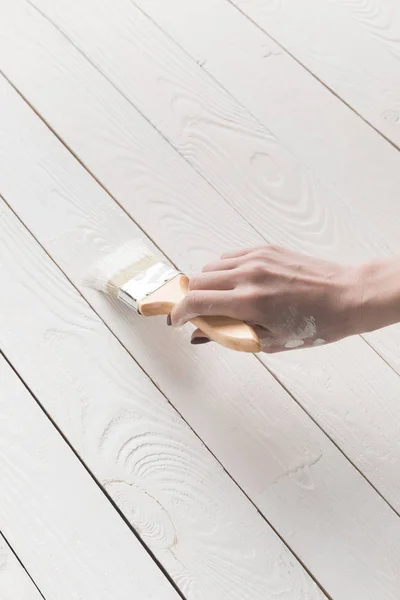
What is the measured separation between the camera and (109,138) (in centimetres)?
117

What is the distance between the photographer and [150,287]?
37.6 inches

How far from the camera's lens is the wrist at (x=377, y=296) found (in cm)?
87

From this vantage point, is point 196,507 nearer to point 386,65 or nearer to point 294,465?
point 294,465

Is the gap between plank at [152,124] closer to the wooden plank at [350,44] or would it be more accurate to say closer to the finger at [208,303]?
the wooden plank at [350,44]

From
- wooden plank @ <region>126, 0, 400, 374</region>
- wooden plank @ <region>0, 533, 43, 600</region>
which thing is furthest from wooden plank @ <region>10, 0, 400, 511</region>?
wooden plank @ <region>0, 533, 43, 600</region>

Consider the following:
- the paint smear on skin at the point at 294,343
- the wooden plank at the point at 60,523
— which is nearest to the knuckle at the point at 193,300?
the paint smear on skin at the point at 294,343

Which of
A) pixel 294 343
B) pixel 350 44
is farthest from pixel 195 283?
pixel 350 44

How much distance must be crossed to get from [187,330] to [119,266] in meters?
0.12

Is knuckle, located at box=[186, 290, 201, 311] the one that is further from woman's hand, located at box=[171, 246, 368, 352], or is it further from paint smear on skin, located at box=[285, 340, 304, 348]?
paint smear on skin, located at box=[285, 340, 304, 348]

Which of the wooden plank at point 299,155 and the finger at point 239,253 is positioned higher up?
the wooden plank at point 299,155

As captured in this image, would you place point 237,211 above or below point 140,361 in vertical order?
above

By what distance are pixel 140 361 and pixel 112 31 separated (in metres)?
0.59

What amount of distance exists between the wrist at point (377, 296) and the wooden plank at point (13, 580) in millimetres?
469

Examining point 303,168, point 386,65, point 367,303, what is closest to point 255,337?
point 367,303
